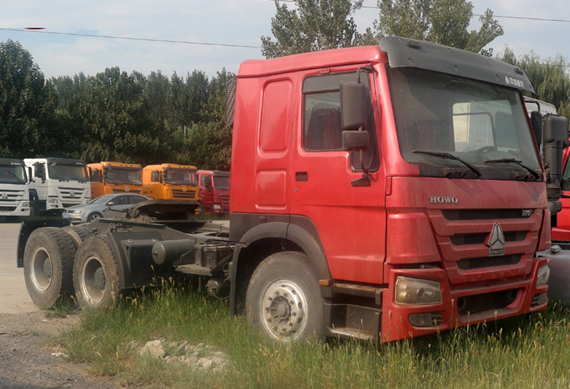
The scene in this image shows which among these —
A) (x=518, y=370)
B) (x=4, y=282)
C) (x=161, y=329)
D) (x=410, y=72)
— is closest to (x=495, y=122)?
(x=410, y=72)

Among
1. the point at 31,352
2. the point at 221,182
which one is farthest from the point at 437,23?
the point at 31,352

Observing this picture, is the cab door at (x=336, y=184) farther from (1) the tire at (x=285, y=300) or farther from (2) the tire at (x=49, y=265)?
(2) the tire at (x=49, y=265)

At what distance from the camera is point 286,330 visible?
563cm

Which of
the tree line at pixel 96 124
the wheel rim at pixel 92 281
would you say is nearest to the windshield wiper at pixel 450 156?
the wheel rim at pixel 92 281

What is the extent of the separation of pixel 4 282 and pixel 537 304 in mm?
8297

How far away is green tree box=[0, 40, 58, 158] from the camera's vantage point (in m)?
37.0

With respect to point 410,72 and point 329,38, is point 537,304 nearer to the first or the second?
point 410,72

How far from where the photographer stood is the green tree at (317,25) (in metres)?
31.5

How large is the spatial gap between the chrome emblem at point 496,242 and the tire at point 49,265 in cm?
526

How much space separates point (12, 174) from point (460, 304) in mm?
24291

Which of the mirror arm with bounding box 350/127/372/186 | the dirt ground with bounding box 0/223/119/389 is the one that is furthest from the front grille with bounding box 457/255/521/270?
the dirt ground with bounding box 0/223/119/389

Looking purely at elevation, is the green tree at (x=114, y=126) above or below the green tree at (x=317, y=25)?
below

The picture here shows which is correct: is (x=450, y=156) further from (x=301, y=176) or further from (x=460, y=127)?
(x=301, y=176)

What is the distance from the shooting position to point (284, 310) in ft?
18.6
